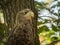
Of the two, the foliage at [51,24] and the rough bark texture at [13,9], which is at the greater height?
the rough bark texture at [13,9]

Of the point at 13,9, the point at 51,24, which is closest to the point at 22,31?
the point at 13,9

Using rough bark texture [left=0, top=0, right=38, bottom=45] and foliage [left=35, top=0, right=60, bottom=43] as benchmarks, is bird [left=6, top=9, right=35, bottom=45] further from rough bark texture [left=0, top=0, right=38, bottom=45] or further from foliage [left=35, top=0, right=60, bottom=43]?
foliage [left=35, top=0, right=60, bottom=43]

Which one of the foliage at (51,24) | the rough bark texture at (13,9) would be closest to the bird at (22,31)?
the rough bark texture at (13,9)

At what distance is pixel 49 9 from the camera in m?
3.49

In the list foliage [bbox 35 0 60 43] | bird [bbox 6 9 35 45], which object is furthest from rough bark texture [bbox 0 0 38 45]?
foliage [bbox 35 0 60 43]

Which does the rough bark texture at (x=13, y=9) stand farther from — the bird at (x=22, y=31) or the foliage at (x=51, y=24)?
the foliage at (x=51, y=24)

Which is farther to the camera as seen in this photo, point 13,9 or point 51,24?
point 51,24

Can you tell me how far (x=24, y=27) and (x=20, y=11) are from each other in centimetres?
20

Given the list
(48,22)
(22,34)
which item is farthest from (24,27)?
(48,22)

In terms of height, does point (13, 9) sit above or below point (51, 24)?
above

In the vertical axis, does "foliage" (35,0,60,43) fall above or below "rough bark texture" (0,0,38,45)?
below

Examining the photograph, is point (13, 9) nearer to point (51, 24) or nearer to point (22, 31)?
point (22, 31)

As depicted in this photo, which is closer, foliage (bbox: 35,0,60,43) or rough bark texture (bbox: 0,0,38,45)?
rough bark texture (bbox: 0,0,38,45)

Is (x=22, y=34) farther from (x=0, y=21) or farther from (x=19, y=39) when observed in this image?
(x=0, y=21)
